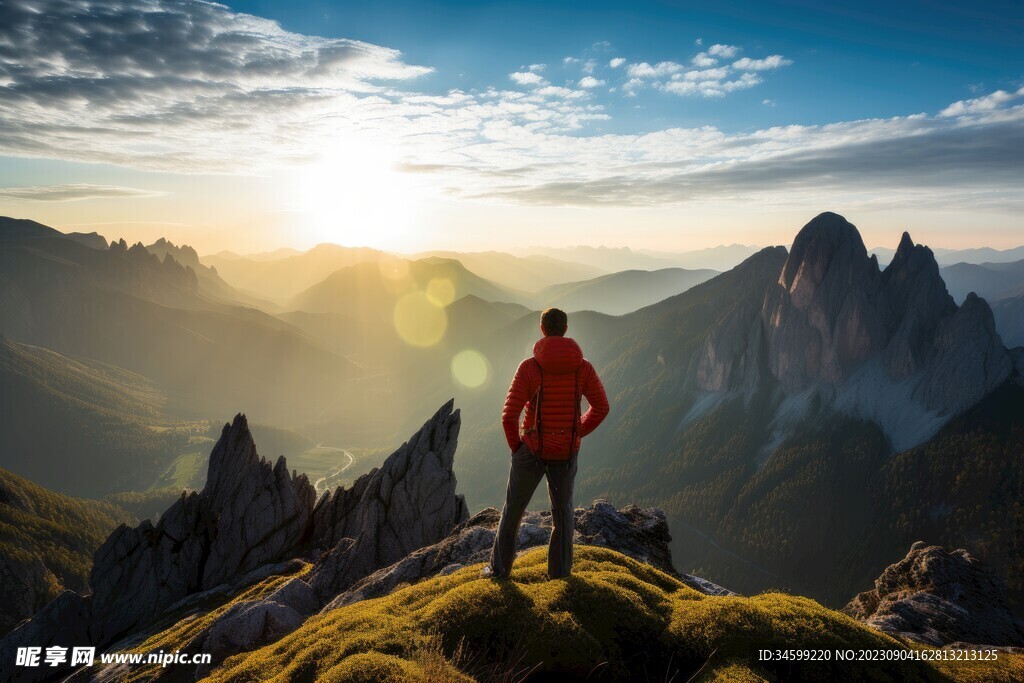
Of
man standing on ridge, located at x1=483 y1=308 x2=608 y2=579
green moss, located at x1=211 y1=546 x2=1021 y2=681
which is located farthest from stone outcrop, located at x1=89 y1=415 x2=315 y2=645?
man standing on ridge, located at x1=483 y1=308 x2=608 y2=579

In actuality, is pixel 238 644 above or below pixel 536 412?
below

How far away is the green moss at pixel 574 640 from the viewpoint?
41.7 ft

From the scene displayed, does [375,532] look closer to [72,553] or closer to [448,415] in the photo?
[448,415]

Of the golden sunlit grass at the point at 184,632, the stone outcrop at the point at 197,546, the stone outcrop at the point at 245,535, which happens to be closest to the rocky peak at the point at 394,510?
the stone outcrop at the point at 245,535

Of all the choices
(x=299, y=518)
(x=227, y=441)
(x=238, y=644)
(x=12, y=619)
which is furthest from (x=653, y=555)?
(x=12, y=619)

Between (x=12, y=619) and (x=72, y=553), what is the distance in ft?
161

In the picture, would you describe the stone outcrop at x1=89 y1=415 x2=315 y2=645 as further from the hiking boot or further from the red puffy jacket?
the red puffy jacket

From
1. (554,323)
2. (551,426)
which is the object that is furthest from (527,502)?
(554,323)

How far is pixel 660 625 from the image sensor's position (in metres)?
14.5

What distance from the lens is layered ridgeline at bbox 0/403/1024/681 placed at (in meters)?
13.2

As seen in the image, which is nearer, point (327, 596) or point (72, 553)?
point (327, 596)

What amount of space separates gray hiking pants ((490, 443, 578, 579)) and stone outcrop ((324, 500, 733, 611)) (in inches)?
323

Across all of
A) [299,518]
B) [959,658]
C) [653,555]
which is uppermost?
[959,658]

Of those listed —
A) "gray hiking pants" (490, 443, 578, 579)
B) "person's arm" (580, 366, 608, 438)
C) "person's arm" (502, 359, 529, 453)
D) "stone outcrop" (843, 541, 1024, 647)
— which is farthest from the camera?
"stone outcrop" (843, 541, 1024, 647)
